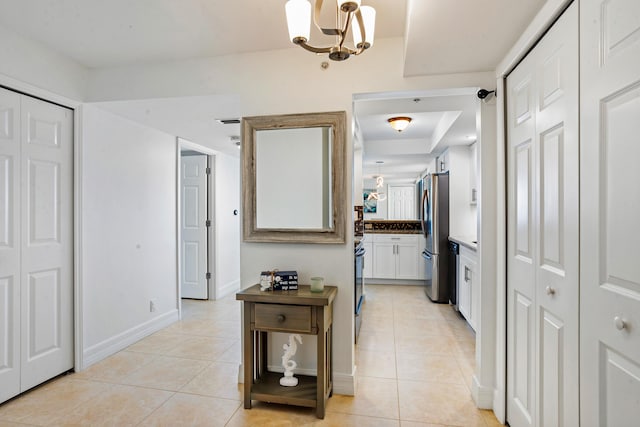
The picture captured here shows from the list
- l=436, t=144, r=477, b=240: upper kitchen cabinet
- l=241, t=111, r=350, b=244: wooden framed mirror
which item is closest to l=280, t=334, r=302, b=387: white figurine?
l=241, t=111, r=350, b=244: wooden framed mirror

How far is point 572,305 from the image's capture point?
134 cm

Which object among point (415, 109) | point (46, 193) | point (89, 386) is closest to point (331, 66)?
point (415, 109)

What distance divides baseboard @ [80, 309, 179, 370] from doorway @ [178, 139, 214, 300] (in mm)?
1050

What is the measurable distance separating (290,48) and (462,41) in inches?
45.1

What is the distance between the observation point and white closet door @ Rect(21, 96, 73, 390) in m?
2.34

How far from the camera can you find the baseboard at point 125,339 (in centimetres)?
278

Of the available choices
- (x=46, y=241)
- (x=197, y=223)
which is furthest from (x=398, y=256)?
(x=46, y=241)

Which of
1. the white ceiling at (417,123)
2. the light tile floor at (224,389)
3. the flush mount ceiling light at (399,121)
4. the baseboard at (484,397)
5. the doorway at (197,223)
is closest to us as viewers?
the light tile floor at (224,389)

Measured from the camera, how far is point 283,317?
2090mm

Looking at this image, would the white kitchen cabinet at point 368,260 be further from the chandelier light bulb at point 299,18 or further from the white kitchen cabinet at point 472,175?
the chandelier light bulb at point 299,18

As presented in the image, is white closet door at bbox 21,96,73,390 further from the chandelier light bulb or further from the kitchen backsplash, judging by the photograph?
the kitchen backsplash

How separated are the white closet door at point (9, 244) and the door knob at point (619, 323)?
10.5 feet

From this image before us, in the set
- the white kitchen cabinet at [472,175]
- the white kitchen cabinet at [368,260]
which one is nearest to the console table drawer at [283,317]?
the white kitchen cabinet at [472,175]

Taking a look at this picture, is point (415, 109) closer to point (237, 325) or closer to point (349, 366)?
point (349, 366)
